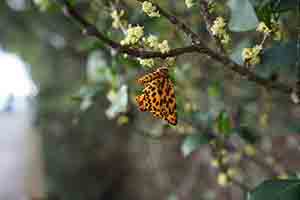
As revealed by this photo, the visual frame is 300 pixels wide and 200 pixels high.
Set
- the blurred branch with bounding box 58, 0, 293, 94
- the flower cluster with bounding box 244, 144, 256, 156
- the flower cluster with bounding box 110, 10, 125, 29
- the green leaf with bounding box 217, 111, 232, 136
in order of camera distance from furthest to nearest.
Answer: the flower cluster with bounding box 244, 144, 256, 156
the green leaf with bounding box 217, 111, 232, 136
the flower cluster with bounding box 110, 10, 125, 29
the blurred branch with bounding box 58, 0, 293, 94

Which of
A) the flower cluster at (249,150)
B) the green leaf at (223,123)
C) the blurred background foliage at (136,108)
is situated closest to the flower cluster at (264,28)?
the blurred background foliage at (136,108)

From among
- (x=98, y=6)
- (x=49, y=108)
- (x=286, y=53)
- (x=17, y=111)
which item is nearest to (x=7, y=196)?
(x=17, y=111)

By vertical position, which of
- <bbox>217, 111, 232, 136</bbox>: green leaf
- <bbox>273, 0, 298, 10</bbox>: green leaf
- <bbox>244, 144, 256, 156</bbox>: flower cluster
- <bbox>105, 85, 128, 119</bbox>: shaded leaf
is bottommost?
<bbox>244, 144, 256, 156</bbox>: flower cluster

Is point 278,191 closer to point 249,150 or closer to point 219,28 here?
point 219,28

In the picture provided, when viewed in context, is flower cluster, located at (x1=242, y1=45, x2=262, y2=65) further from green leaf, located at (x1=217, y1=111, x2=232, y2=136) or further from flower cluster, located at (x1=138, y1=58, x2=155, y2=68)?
green leaf, located at (x1=217, y1=111, x2=232, y2=136)

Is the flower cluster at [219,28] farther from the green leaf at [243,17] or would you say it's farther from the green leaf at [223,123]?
the green leaf at [223,123]

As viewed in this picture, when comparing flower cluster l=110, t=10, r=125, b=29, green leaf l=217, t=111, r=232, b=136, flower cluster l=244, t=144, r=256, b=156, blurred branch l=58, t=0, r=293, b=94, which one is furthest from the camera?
flower cluster l=244, t=144, r=256, b=156

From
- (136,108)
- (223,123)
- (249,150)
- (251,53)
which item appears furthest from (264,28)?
(136,108)

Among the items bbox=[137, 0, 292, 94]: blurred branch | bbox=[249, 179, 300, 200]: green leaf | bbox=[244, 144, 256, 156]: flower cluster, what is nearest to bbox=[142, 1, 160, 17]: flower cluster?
bbox=[137, 0, 292, 94]: blurred branch

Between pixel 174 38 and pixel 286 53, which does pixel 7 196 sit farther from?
pixel 286 53
